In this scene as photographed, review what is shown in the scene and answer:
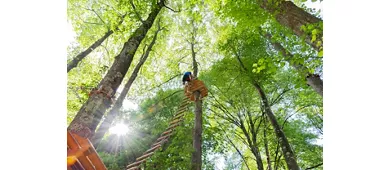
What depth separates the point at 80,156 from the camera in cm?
172

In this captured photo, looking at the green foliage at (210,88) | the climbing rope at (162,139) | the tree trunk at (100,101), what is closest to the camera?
the tree trunk at (100,101)

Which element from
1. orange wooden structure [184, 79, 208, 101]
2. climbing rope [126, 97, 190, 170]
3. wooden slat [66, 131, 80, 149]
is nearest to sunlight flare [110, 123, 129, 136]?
climbing rope [126, 97, 190, 170]

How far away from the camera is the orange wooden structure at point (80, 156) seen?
5.44ft

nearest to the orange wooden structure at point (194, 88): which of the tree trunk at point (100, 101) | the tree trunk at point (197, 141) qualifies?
the tree trunk at point (197, 141)

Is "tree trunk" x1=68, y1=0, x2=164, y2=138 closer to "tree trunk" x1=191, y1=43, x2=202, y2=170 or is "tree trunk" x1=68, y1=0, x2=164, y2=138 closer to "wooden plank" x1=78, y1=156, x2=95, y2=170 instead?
"wooden plank" x1=78, y1=156, x2=95, y2=170

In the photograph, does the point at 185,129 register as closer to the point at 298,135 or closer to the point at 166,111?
the point at 166,111

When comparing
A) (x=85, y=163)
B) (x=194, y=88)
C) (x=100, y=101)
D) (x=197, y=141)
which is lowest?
(x=85, y=163)

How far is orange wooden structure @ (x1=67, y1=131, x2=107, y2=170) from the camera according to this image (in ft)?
5.44

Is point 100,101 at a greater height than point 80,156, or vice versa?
point 100,101

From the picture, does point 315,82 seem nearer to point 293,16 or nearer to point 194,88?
point 293,16

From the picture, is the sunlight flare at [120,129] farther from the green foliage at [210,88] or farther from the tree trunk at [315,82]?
the tree trunk at [315,82]

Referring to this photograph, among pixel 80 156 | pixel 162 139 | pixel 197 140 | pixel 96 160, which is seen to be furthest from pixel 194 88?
pixel 80 156
